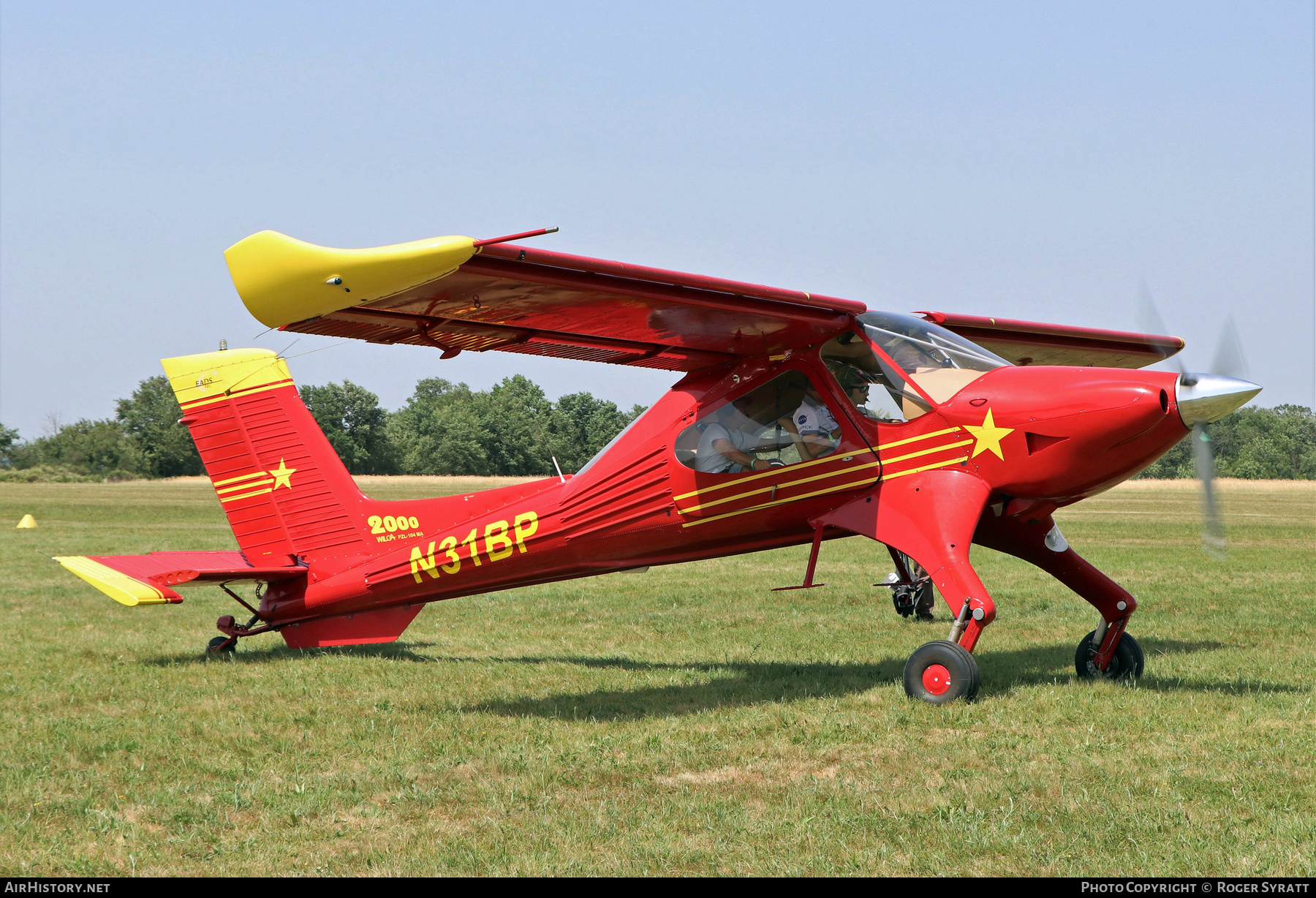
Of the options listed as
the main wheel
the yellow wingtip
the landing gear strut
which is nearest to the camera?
the yellow wingtip

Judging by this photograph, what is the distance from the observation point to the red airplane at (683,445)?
7191mm

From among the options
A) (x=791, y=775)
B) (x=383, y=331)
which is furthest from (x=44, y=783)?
(x=791, y=775)

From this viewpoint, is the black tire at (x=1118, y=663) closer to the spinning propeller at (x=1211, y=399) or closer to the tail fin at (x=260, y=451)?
the spinning propeller at (x=1211, y=399)

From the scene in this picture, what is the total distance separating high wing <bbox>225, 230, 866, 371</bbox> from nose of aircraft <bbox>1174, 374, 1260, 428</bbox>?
2.50 meters

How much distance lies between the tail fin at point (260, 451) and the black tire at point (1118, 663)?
7.02 metres

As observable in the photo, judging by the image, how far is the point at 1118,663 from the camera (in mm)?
8656

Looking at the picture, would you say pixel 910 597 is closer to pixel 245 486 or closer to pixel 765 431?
pixel 765 431

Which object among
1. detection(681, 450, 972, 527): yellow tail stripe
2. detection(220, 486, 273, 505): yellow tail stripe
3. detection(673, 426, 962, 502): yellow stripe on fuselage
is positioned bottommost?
detection(681, 450, 972, 527): yellow tail stripe

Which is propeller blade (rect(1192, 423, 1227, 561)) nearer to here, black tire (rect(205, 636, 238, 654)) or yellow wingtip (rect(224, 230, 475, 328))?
yellow wingtip (rect(224, 230, 475, 328))

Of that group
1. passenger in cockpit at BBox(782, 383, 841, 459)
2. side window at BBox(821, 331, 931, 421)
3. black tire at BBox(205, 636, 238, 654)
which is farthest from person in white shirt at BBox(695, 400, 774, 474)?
black tire at BBox(205, 636, 238, 654)

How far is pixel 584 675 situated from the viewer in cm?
949

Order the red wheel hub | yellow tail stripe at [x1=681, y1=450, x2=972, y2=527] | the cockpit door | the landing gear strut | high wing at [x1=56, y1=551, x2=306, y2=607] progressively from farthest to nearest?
the landing gear strut → high wing at [x1=56, y1=551, x2=306, y2=607] → the cockpit door → yellow tail stripe at [x1=681, y1=450, x2=972, y2=527] → the red wheel hub

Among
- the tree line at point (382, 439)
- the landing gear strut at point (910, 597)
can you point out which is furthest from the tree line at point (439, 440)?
the landing gear strut at point (910, 597)

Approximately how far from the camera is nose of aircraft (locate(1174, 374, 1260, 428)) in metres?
6.83
